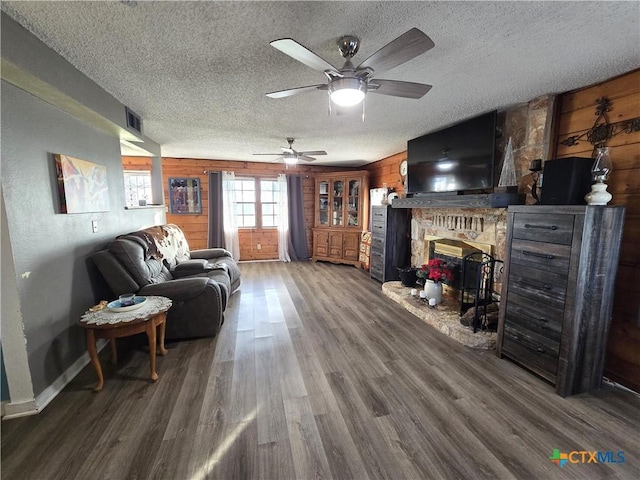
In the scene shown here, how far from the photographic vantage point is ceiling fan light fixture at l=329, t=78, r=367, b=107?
1541 millimetres

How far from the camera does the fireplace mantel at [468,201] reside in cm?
253

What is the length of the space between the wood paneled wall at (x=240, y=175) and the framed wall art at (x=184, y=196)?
88 mm

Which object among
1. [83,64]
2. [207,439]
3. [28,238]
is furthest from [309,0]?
[207,439]

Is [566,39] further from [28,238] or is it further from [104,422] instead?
[104,422]

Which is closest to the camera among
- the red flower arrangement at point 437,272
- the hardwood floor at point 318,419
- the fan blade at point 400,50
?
the fan blade at point 400,50

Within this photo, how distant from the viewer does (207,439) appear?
1521 mm

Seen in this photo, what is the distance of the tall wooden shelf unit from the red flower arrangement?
226 cm

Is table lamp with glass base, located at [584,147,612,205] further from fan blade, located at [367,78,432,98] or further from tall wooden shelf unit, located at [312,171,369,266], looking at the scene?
tall wooden shelf unit, located at [312,171,369,266]

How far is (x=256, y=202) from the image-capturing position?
620 cm

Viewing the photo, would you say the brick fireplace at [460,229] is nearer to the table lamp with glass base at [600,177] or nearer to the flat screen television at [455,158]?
the flat screen television at [455,158]

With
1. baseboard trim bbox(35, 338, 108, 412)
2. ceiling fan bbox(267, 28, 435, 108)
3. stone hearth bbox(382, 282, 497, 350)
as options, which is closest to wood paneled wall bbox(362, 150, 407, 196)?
stone hearth bbox(382, 282, 497, 350)

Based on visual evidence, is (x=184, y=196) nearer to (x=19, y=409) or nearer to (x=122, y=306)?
(x=122, y=306)

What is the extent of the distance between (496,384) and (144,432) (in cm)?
237

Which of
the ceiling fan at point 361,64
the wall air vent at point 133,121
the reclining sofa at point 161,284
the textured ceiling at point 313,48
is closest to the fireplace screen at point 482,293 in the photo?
the textured ceiling at point 313,48
